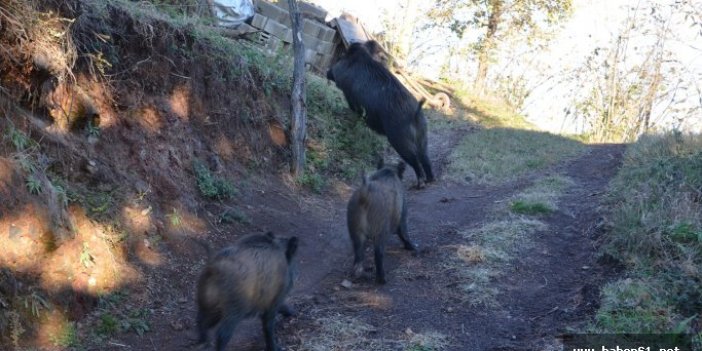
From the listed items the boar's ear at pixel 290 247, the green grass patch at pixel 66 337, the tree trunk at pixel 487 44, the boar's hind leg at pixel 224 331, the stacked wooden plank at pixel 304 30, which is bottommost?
the green grass patch at pixel 66 337

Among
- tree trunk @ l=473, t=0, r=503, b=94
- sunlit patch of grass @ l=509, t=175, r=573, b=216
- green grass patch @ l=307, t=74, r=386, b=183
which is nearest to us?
sunlit patch of grass @ l=509, t=175, r=573, b=216

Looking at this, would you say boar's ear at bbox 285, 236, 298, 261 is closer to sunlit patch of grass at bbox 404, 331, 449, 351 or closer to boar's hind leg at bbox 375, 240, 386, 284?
sunlit patch of grass at bbox 404, 331, 449, 351

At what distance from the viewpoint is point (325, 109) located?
32.0ft

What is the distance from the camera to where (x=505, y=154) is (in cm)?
1094

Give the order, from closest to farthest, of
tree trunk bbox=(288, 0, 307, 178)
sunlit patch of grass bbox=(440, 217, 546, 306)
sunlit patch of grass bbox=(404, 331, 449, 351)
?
1. sunlit patch of grass bbox=(404, 331, 449, 351)
2. sunlit patch of grass bbox=(440, 217, 546, 306)
3. tree trunk bbox=(288, 0, 307, 178)

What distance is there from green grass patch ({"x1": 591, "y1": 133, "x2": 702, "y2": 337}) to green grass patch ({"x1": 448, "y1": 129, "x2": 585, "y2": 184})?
2.22 metres

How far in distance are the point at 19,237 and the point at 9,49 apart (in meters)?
1.52

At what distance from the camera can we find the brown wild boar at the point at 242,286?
418 centimetres

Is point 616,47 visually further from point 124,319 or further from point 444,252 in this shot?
point 124,319

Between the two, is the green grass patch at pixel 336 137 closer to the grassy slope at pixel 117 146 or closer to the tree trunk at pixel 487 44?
the grassy slope at pixel 117 146

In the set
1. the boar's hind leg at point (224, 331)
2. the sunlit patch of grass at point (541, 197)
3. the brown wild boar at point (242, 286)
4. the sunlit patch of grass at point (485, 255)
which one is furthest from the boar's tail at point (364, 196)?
the sunlit patch of grass at point (541, 197)

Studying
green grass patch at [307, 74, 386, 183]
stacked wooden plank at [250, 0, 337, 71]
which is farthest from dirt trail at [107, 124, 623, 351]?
stacked wooden plank at [250, 0, 337, 71]

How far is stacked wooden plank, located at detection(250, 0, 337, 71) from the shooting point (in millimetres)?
10965

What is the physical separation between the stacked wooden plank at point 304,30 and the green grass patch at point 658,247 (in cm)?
584
